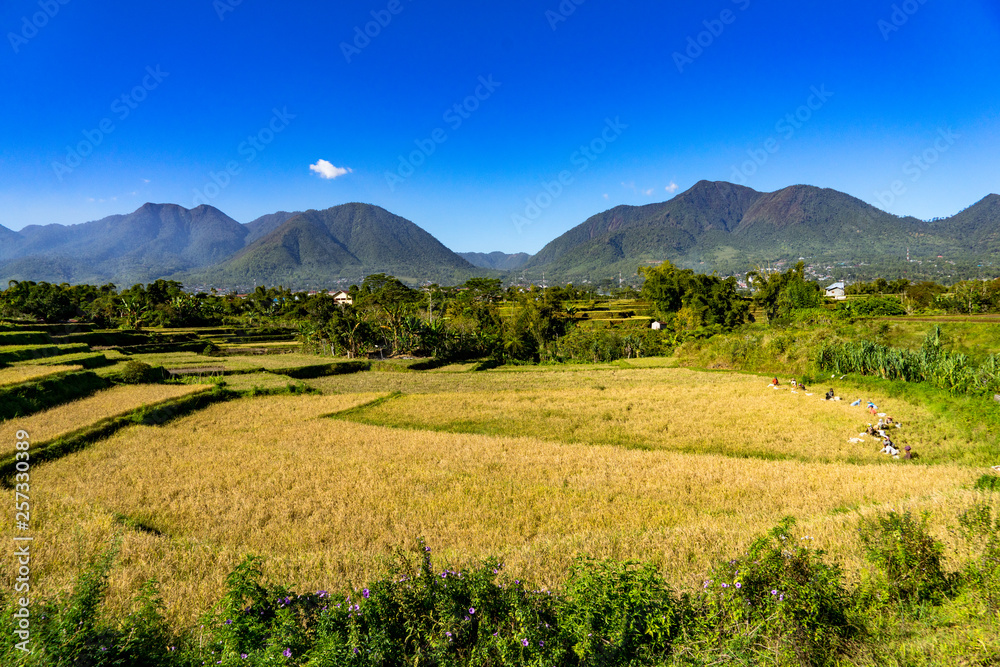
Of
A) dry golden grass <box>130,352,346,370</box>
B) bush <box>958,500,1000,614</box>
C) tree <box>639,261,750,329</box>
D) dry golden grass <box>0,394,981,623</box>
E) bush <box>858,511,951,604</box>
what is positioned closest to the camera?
bush <box>958,500,1000,614</box>

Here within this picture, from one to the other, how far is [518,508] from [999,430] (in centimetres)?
1639

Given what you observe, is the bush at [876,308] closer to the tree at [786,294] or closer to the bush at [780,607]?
the tree at [786,294]

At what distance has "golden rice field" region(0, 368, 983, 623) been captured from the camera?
734cm

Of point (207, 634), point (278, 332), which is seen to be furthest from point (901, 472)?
point (278, 332)

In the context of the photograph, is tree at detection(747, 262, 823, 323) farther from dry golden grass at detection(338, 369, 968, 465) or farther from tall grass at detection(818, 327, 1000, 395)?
dry golden grass at detection(338, 369, 968, 465)

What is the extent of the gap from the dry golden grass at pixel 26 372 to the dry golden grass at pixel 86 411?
1958 millimetres

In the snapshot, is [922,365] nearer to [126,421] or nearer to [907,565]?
[907,565]

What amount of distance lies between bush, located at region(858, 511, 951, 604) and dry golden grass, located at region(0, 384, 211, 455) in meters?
20.8

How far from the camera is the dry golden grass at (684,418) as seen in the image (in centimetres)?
1549

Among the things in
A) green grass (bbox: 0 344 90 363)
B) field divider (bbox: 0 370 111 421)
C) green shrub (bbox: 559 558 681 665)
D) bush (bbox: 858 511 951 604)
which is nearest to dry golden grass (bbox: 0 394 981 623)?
bush (bbox: 858 511 951 604)

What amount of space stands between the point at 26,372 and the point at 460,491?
2453cm

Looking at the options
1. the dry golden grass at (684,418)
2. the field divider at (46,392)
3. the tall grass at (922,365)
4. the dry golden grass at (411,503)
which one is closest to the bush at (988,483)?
the dry golden grass at (411,503)

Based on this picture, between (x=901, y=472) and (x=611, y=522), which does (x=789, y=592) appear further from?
(x=901, y=472)

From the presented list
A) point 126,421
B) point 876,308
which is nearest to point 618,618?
point 126,421
